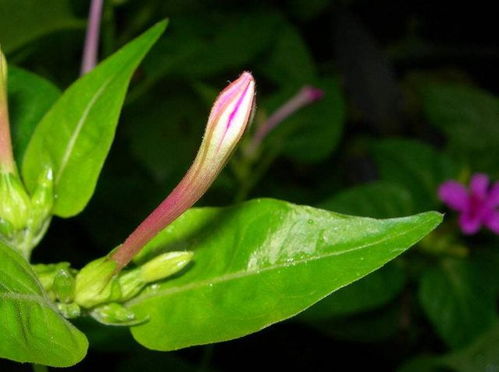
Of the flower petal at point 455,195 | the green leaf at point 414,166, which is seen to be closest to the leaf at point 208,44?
the green leaf at point 414,166

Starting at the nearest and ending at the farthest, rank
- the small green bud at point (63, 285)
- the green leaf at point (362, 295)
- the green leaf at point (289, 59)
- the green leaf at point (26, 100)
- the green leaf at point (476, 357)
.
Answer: the small green bud at point (63, 285), the green leaf at point (26, 100), the green leaf at point (362, 295), the green leaf at point (476, 357), the green leaf at point (289, 59)

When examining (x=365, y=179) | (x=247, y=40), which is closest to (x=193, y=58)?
(x=247, y=40)

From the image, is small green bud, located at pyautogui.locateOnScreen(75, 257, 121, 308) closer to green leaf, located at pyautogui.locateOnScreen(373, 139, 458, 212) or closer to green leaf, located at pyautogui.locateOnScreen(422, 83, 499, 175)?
green leaf, located at pyautogui.locateOnScreen(373, 139, 458, 212)

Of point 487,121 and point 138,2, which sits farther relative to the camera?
point 487,121

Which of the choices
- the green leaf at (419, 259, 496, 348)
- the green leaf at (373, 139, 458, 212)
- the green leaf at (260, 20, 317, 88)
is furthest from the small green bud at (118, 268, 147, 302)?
the green leaf at (260, 20, 317, 88)

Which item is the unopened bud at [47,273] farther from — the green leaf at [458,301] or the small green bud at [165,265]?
the green leaf at [458,301]

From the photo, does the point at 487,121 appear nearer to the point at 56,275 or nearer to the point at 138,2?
the point at 138,2

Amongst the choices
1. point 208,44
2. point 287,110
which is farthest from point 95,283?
point 208,44
